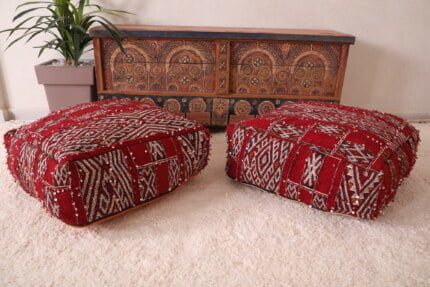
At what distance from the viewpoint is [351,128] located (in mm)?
1265

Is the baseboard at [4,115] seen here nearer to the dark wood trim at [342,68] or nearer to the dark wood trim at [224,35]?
the dark wood trim at [224,35]

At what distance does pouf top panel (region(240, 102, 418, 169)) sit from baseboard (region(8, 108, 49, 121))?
1689 mm

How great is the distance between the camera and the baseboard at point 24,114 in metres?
2.39

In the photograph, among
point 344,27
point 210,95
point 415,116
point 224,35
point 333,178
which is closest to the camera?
point 333,178

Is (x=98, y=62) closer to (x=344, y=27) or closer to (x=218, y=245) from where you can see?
(x=218, y=245)

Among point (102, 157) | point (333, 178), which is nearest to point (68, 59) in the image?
point (102, 157)

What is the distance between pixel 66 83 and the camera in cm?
200

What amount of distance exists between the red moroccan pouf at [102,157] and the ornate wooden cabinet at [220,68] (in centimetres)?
62

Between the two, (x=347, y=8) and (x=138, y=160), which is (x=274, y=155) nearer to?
(x=138, y=160)

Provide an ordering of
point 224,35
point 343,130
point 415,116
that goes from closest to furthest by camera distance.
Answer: point 343,130
point 224,35
point 415,116

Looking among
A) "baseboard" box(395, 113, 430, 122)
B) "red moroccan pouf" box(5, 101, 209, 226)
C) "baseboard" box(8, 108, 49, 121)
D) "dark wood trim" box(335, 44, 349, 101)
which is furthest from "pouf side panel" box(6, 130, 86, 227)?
"baseboard" box(395, 113, 430, 122)

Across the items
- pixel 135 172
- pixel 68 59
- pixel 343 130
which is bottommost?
pixel 135 172

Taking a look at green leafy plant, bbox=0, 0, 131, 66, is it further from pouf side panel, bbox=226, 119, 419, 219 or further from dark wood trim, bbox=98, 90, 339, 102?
pouf side panel, bbox=226, 119, 419, 219

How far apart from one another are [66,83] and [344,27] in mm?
1797
